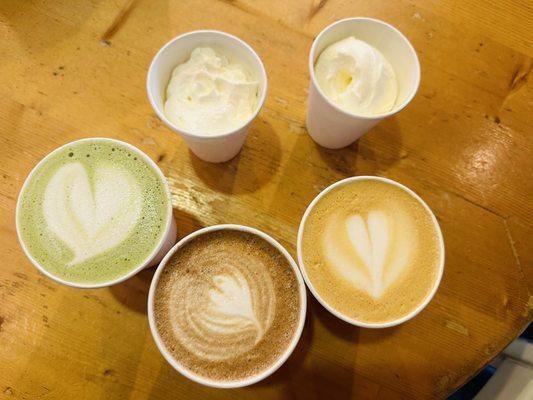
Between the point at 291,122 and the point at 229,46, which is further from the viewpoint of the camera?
the point at 291,122

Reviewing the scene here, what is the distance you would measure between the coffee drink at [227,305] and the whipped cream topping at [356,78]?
0.40 m

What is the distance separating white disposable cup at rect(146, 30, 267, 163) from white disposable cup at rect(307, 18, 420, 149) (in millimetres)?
142

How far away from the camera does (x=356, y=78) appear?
36.3 inches

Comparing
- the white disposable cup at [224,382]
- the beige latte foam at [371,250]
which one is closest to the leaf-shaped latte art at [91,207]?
the white disposable cup at [224,382]

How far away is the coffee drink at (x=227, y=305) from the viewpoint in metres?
0.83

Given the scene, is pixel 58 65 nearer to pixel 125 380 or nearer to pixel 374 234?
pixel 125 380

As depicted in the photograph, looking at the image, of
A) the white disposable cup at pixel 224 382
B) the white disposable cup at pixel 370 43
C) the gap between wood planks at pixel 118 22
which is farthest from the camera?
the gap between wood planks at pixel 118 22

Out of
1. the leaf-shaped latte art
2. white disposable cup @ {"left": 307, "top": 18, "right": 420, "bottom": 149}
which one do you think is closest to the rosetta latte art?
white disposable cup @ {"left": 307, "top": 18, "right": 420, "bottom": 149}

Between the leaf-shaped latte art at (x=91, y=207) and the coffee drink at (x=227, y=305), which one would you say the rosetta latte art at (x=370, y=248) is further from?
the leaf-shaped latte art at (x=91, y=207)

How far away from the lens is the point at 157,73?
901 millimetres

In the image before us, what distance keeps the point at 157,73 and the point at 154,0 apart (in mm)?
386

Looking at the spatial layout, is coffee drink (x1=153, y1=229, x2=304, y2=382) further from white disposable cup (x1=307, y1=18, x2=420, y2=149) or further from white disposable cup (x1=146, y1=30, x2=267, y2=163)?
white disposable cup (x1=307, y1=18, x2=420, y2=149)

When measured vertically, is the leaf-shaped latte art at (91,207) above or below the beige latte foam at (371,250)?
below

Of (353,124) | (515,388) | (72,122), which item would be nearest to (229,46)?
(353,124)
